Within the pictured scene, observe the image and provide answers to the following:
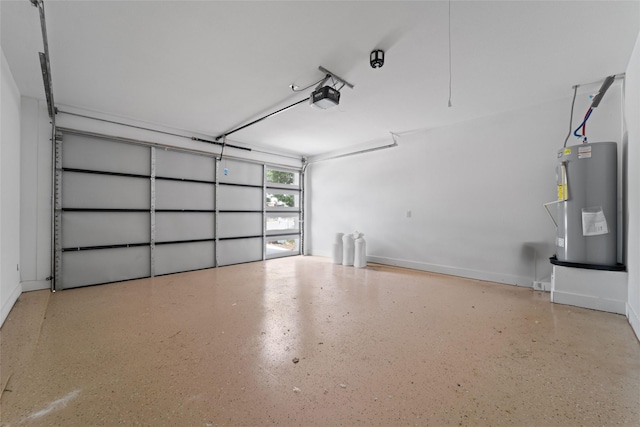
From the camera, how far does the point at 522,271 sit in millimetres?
3938

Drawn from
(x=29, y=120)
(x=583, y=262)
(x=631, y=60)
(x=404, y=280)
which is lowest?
(x=404, y=280)

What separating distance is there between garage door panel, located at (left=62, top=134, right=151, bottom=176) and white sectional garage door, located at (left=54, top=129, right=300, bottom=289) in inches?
0.5

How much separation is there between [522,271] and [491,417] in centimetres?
333

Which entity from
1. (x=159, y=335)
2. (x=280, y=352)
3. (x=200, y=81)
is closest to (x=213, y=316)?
(x=159, y=335)

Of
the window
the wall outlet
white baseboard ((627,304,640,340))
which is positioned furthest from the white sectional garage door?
white baseboard ((627,304,640,340))

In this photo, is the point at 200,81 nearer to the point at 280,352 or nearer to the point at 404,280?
the point at 280,352

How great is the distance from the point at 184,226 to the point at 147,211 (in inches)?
26.2

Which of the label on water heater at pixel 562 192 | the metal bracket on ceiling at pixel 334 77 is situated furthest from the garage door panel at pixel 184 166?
the label on water heater at pixel 562 192

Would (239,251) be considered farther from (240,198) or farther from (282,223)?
(282,223)

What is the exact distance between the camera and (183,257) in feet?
16.5

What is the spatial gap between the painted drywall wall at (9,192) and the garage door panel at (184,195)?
1.73 meters

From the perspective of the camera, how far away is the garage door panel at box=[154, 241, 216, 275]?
4762mm

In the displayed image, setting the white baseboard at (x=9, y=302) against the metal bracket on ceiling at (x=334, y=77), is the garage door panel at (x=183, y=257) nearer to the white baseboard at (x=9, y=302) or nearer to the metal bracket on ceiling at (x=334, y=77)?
the white baseboard at (x=9, y=302)

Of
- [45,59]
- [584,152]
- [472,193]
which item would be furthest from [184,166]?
[584,152]
